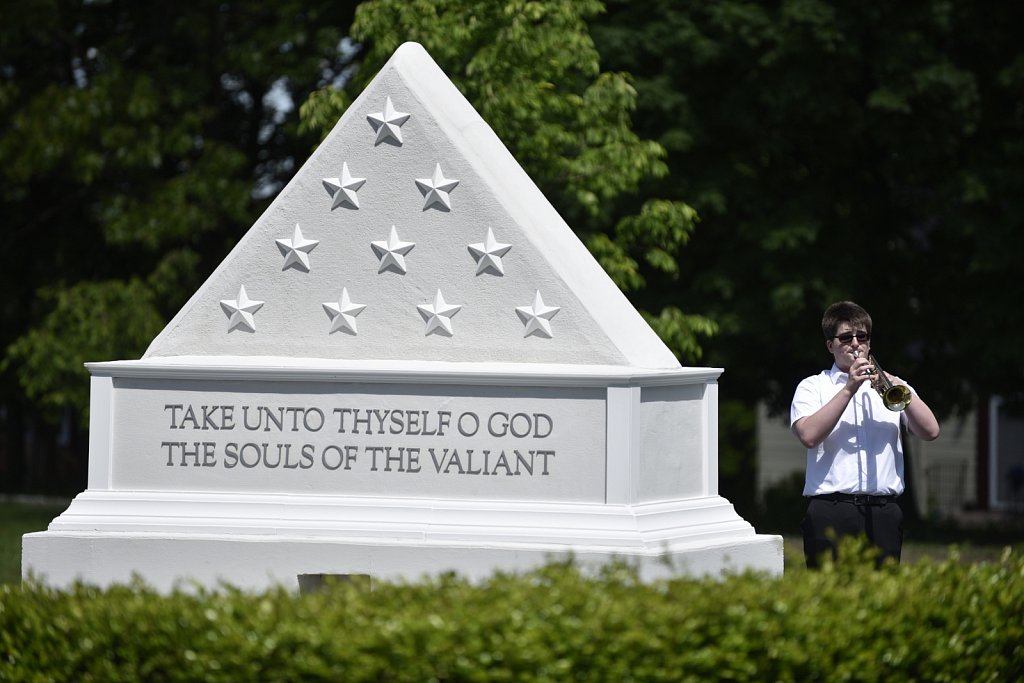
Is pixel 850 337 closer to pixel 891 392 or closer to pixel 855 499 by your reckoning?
pixel 891 392

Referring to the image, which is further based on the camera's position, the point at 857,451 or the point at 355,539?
the point at 355,539

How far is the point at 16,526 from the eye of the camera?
2297cm

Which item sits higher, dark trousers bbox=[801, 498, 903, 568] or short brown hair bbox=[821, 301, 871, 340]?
short brown hair bbox=[821, 301, 871, 340]

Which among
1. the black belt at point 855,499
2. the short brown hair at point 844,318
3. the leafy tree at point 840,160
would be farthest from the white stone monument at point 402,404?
the leafy tree at point 840,160

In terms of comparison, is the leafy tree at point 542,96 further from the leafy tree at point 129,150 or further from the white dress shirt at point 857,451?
the leafy tree at point 129,150

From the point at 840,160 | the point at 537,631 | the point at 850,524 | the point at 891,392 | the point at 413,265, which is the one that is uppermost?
the point at 840,160

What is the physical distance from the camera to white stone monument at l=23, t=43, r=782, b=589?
7660 millimetres

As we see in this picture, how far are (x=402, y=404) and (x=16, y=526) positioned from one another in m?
16.6

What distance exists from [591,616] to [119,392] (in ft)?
11.5

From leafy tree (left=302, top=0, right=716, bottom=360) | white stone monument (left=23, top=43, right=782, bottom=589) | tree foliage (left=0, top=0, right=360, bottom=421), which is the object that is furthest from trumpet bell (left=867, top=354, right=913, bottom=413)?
tree foliage (left=0, top=0, right=360, bottom=421)

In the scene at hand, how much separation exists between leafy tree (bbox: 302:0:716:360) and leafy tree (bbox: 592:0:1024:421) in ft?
18.5

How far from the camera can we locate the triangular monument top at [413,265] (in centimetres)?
802

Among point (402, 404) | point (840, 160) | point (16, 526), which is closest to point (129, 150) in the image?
point (16, 526)

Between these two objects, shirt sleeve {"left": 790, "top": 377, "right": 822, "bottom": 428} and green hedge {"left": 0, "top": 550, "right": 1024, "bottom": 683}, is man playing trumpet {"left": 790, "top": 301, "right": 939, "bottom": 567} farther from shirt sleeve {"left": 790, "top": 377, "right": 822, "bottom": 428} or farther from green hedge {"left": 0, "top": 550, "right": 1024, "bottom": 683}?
green hedge {"left": 0, "top": 550, "right": 1024, "bottom": 683}
